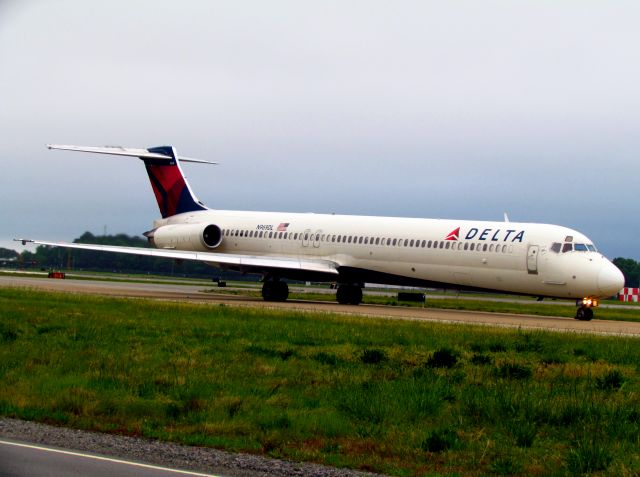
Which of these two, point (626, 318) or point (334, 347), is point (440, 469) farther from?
point (626, 318)

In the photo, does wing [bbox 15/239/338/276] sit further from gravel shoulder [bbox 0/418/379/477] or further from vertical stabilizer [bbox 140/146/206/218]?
gravel shoulder [bbox 0/418/379/477]

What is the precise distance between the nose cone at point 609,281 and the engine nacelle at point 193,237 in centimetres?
1893

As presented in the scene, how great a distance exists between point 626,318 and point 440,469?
28.6 meters

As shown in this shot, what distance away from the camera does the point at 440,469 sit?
1066 centimetres

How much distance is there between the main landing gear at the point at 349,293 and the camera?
40.0 m

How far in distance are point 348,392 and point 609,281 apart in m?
19.4

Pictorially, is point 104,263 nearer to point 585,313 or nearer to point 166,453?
point 585,313

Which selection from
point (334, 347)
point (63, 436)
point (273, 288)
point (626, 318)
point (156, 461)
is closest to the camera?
point (156, 461)

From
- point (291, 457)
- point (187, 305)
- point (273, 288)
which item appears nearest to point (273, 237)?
point (273, 288)

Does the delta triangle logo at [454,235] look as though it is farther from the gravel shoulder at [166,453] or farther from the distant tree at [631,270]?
the distant tree at [631,270]

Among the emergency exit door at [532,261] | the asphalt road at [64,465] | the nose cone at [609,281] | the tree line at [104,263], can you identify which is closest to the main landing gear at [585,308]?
the nose cone at [609,281]

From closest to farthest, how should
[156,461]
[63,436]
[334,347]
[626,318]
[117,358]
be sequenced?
[156,461], [63,436], [117,358], [334,347], [626,318]

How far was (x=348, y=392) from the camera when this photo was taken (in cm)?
1462

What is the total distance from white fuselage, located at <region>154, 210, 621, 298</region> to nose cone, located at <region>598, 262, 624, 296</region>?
0.11 feet
